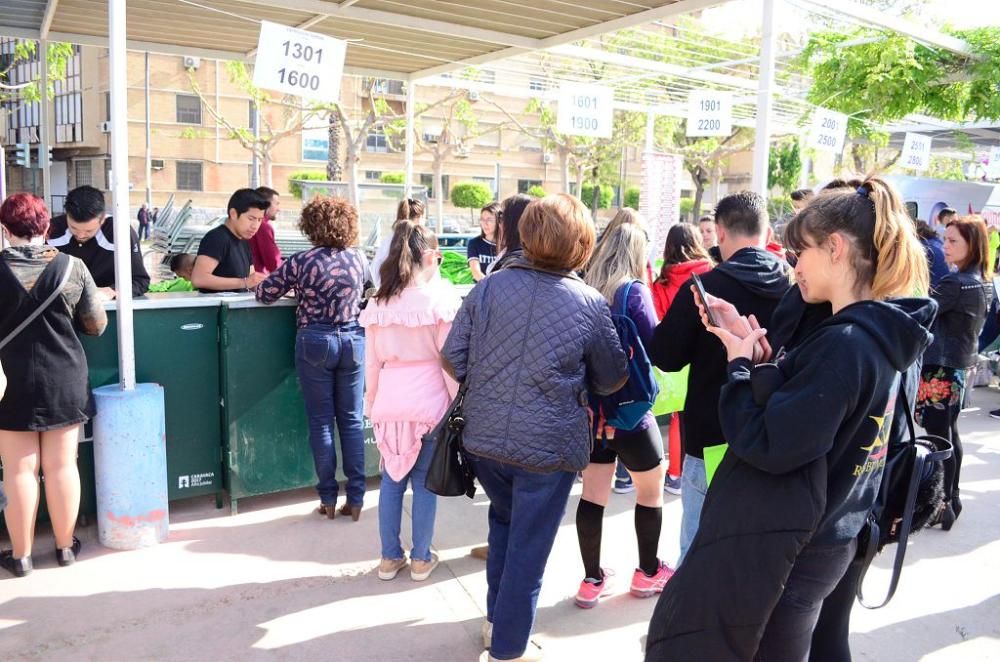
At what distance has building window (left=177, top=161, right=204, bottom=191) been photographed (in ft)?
150

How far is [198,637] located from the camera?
3.38 meters

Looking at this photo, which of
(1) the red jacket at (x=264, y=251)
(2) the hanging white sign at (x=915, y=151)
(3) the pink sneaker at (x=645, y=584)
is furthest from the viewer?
(2) the hanging white sign at (x=915, y=151)

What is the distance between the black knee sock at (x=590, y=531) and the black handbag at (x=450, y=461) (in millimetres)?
708

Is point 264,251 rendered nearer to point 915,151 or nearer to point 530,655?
point 530,655

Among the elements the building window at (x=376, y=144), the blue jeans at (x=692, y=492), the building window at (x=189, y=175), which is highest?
the building window at (x=376, y=144)

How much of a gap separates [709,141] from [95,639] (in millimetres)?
32905

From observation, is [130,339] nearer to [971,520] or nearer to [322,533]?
[322,533]

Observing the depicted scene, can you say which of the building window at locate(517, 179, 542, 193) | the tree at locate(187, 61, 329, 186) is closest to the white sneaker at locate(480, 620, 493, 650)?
the tree at locate(187, 61, 329, 186)

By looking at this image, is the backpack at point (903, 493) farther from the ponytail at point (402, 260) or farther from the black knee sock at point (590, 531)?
the ponytail at point (402, 260)

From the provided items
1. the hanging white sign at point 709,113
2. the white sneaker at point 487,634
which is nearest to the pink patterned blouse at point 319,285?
the white sneaker at point 487,634

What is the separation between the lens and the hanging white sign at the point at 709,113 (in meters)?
8.77

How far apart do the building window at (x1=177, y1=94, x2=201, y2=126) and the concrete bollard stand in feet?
154

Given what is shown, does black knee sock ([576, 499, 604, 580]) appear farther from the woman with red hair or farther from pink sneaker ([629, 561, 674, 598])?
the woman with red hair

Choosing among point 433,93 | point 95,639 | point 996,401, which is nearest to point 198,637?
point 95,639
